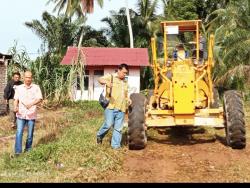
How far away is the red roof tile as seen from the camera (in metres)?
31.9

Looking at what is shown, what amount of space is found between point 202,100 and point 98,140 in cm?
221

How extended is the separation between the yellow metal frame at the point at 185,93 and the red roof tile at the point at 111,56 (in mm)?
21219

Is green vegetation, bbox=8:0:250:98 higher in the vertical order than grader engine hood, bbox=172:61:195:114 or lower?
higher

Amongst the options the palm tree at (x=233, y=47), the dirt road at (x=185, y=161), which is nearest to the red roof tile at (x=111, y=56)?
the palm tree at (x=233, y=47)

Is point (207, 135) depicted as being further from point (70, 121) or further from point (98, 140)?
point (70, 121)

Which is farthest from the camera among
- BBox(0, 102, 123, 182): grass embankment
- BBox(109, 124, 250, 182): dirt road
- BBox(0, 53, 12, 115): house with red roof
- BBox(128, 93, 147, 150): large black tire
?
BBox(0, 53, 12, 115): house with red roof

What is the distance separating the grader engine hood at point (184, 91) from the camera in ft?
31.9

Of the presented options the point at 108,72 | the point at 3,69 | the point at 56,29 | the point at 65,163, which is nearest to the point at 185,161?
the point at 65,163

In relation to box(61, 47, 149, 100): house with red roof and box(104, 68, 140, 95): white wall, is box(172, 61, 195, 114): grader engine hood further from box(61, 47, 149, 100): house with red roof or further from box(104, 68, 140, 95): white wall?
box(104, 68, 140, 95): white wall

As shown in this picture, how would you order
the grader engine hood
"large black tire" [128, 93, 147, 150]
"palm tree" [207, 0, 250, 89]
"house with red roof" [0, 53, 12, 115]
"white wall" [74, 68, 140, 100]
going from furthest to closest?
"white wall" [74, 68, 140, 100] < "palm tree" [207, 0, 250, 89] < "house with red roof" [0, 53, 12, 115] < the grader engine hood < "large black tire" [128, 93, 147, 150]

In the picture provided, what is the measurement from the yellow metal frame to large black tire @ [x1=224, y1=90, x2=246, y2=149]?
174 mm

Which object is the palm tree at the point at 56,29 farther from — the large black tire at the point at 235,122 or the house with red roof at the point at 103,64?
the large black tire at the point at 235,122

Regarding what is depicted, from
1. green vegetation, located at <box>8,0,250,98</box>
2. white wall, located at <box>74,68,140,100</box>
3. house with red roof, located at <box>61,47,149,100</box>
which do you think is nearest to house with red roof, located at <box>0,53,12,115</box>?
green vegetation, located at <box>8,0,250,98</box>

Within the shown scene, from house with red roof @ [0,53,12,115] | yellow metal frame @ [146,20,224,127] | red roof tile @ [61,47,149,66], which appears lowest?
yellow metal frame @ [146,20,224,127]
